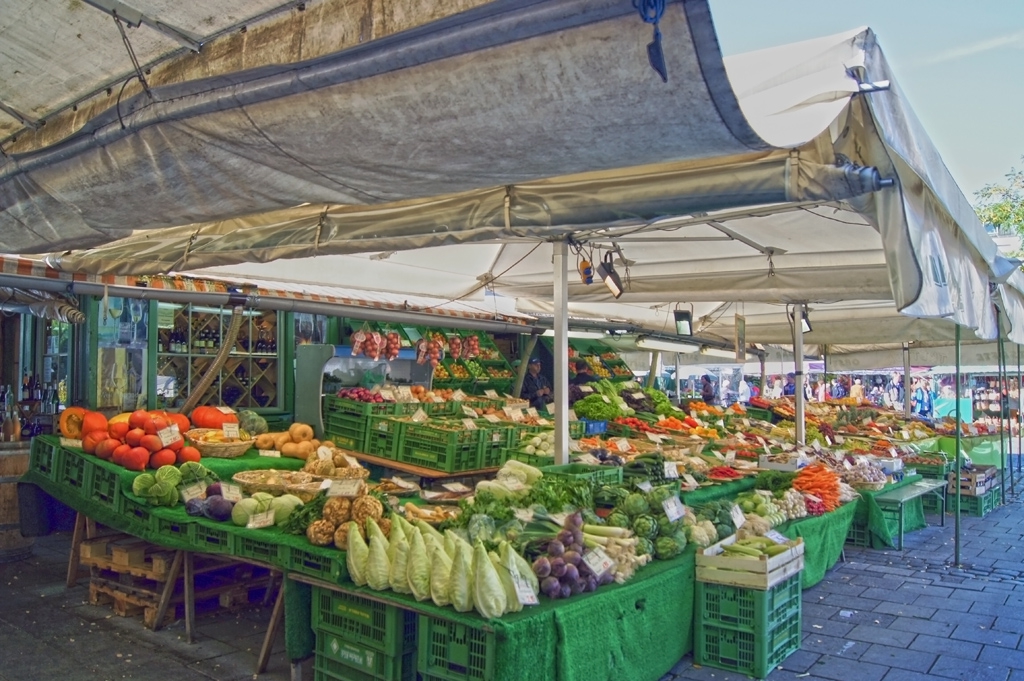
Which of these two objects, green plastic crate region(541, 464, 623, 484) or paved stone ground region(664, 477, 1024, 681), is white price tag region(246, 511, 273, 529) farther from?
paved stone ground region(664, 477, 1024, 681)

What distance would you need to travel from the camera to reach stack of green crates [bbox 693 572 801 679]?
179 inches

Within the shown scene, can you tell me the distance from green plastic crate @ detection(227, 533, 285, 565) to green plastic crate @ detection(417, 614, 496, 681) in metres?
1.16

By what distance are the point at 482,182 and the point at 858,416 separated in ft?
42.7

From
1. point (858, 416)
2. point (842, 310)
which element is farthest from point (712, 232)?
point (858, 416)

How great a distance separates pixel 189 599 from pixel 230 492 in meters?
0.77

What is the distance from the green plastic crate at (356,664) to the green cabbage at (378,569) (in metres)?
0.33

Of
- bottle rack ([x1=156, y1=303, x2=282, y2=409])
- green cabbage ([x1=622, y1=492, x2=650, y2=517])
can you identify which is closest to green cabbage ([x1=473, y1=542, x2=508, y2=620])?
green cabbage ([x1=622, y1=492, x2=650, y2=517])

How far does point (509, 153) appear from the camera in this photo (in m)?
2.24

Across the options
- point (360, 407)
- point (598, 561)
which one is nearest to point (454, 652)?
point (598, 561)

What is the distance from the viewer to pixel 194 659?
477 centimetres

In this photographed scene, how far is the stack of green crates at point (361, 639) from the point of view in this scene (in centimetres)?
381

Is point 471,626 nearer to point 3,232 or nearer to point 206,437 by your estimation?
point 3,232

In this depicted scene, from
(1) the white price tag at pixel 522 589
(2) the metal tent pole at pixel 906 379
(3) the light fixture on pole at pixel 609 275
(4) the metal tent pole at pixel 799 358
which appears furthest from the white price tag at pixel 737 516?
(2) the metal tent pole at pixel 906 379

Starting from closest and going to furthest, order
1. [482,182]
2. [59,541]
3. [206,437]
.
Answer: [482,182] → [206,437] → [59,541]
